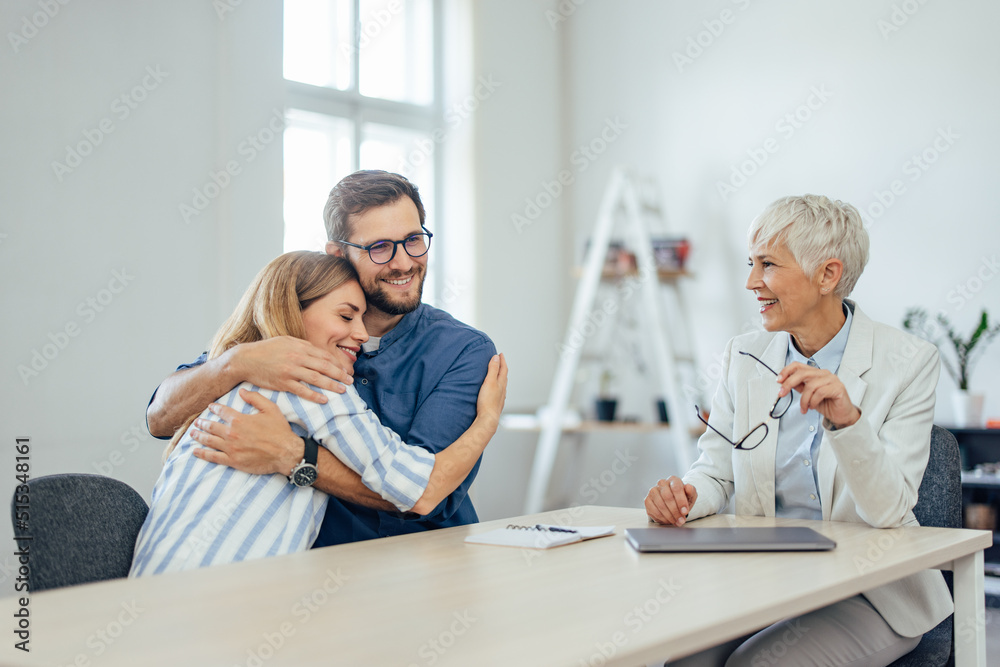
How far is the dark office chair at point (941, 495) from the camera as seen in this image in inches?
63.4

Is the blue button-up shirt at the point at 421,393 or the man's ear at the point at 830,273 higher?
the man's ear at the point at 830,273

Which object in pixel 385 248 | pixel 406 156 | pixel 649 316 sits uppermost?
pixel 406 156

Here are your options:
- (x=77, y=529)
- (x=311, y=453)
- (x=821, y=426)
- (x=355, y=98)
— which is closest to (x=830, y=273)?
(x=821, y=426)

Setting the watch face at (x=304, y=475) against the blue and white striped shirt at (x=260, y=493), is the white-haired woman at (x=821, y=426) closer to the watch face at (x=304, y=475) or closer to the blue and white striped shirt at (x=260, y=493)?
the blue and white striped shirt at (x=260, y=493)

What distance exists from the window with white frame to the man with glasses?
6.33ft

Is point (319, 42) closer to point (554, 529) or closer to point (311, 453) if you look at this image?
point (311, 453)

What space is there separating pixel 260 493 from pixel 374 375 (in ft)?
1.66

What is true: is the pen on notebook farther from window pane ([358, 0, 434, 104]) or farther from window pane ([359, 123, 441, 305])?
window pane ([358, 0, 434, 104])

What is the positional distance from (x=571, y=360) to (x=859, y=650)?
115 inches

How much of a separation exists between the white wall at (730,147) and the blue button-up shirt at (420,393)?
104 inches

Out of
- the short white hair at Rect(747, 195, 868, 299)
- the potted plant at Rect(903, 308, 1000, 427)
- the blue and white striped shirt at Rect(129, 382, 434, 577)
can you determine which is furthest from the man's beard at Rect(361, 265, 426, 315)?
the potted plant at Rect(903, 308, 1000, 427)

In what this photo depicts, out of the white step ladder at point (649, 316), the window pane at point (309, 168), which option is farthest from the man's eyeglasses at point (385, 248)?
the white step ladder at point (649, 316)

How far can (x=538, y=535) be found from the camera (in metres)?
1.42

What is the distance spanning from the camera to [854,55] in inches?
155
